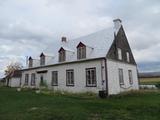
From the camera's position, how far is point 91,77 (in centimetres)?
2116

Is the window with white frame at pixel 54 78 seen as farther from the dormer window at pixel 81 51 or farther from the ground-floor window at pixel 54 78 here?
the dormer window at pixel 81 51

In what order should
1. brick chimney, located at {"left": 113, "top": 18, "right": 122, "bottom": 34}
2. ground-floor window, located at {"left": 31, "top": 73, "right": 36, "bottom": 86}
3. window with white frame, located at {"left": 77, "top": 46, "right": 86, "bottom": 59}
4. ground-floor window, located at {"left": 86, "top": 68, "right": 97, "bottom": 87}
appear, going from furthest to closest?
ground-floor window, located at {"left": 31, "top": 73, "right": 36, "bottom": 86} < brick chimney, located at {"left": 113, "top": 18, "right": 122, "bottom": 34} < window with white frame, located at {"left": 77, "top": 46, "right": 86, "bottom": 59} < ground-floor window, located at {"left": 86, "top": 68, "right": 97, "bottom": 87}

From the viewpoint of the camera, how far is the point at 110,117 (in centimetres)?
916

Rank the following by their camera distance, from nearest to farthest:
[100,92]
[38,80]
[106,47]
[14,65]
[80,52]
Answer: [100,92] → [106,47] → [80,52] → [38,80] → [14,65]

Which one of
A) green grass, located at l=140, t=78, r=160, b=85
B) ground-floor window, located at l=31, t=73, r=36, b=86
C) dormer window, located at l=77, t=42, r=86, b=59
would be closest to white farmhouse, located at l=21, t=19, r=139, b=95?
dormer window, located at l=77, t=42, r=86, b=59

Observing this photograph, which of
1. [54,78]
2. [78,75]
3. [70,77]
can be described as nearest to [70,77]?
[70,77]

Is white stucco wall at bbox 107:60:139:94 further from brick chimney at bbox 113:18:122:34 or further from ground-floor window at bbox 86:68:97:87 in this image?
brick chimney at bbox 113:18:122:34

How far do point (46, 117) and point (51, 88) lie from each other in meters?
17.0

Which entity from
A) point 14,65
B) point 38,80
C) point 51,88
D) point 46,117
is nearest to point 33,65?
point 38,80

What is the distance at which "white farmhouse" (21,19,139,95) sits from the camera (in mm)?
20547

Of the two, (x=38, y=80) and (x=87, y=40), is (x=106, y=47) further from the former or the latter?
(x=38, y=80)

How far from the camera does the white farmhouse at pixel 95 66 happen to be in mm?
20547

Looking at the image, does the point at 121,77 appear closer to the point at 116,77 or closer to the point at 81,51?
the point at 116,77

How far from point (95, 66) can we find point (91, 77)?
134 centimetres
